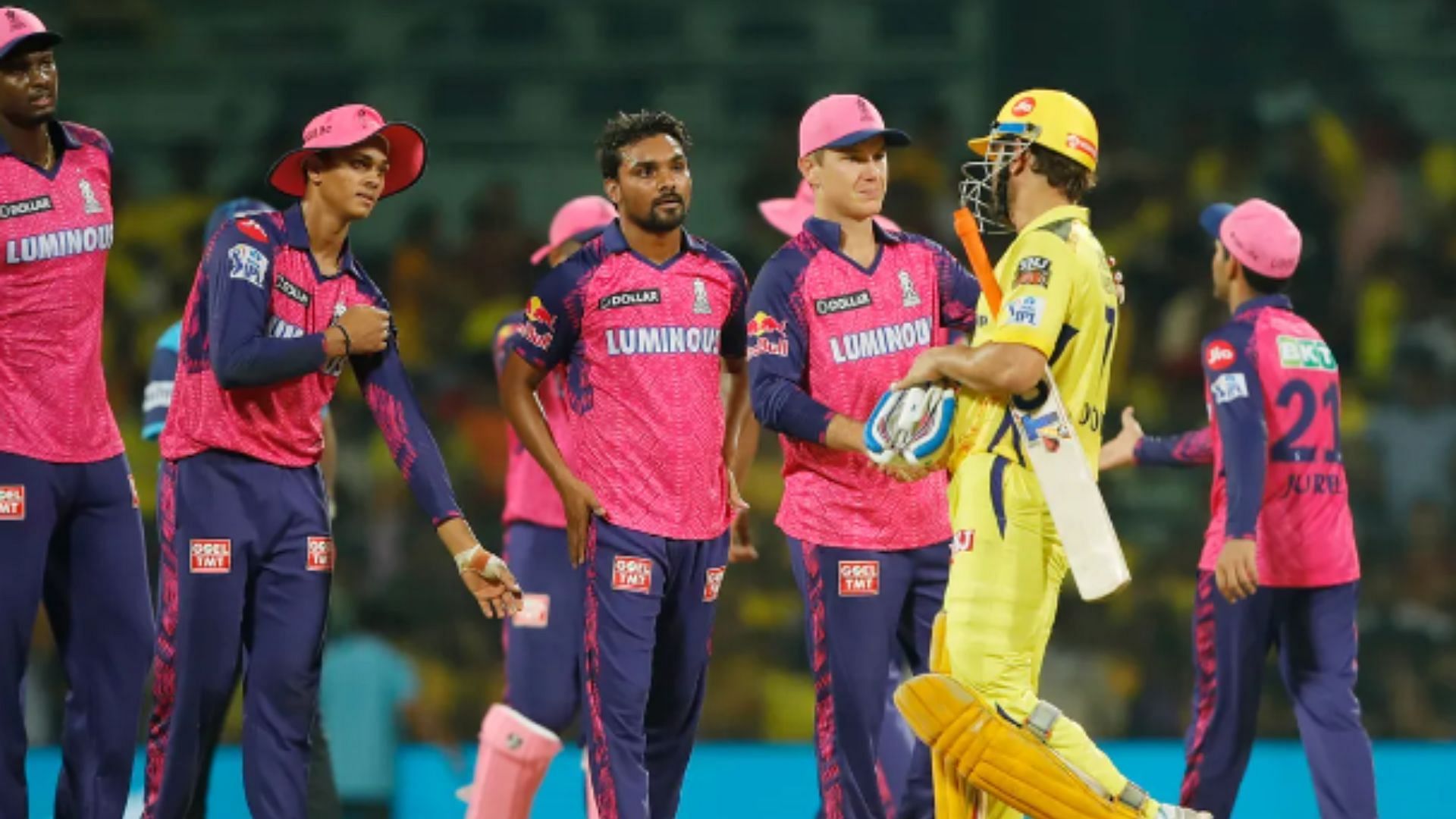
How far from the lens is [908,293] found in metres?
5.52

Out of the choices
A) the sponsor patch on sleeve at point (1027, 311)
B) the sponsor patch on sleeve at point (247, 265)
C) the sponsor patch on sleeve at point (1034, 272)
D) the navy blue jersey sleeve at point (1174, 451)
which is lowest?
the navy blue jersey sleeve at point (1174, 451)

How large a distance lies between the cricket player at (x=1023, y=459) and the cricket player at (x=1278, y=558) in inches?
44.1

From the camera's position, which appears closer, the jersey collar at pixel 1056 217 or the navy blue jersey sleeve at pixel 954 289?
the jersey collar at pixel 1056 217

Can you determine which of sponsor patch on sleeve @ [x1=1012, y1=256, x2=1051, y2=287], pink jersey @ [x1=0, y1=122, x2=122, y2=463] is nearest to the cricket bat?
sponsor patch on sleeve @ [x1=1012, y1=256, x2=1051, y2=287]

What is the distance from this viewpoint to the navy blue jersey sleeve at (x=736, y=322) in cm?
557

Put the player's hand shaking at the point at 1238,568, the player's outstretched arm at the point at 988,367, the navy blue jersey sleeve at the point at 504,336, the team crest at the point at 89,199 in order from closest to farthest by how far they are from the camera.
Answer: the player's outstretched arm at the point at 988,367
the team crest at the point at 89,199
the player's hand shaking at the point at 1238,568
the navy blue jersey sleeve at the point at 504,336

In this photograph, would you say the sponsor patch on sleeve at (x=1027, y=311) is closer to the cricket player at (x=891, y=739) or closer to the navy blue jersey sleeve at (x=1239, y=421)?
the cricket player at (x=891, y=739)

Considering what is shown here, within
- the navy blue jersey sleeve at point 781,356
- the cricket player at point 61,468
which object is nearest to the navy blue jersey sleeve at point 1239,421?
the navy blue jersey sleeve at point 781,356

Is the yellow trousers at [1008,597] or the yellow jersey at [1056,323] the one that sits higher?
the yellow jersey at [1056,323]

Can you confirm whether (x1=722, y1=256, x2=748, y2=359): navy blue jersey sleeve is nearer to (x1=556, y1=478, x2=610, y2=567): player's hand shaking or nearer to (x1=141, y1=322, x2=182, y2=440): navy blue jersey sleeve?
(x1=556, y1=478, x2=610, y2=567): player's hand shaking

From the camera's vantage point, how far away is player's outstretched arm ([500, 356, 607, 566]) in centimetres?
532

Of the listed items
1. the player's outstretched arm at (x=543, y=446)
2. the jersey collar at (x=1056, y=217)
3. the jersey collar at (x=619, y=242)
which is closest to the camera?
the jersey collar at (x=1056, y=217)

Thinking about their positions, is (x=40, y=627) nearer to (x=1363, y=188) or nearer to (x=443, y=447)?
(x=443, y=447)

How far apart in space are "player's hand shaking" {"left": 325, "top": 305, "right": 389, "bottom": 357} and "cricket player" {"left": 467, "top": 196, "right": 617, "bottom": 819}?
0.98 m
